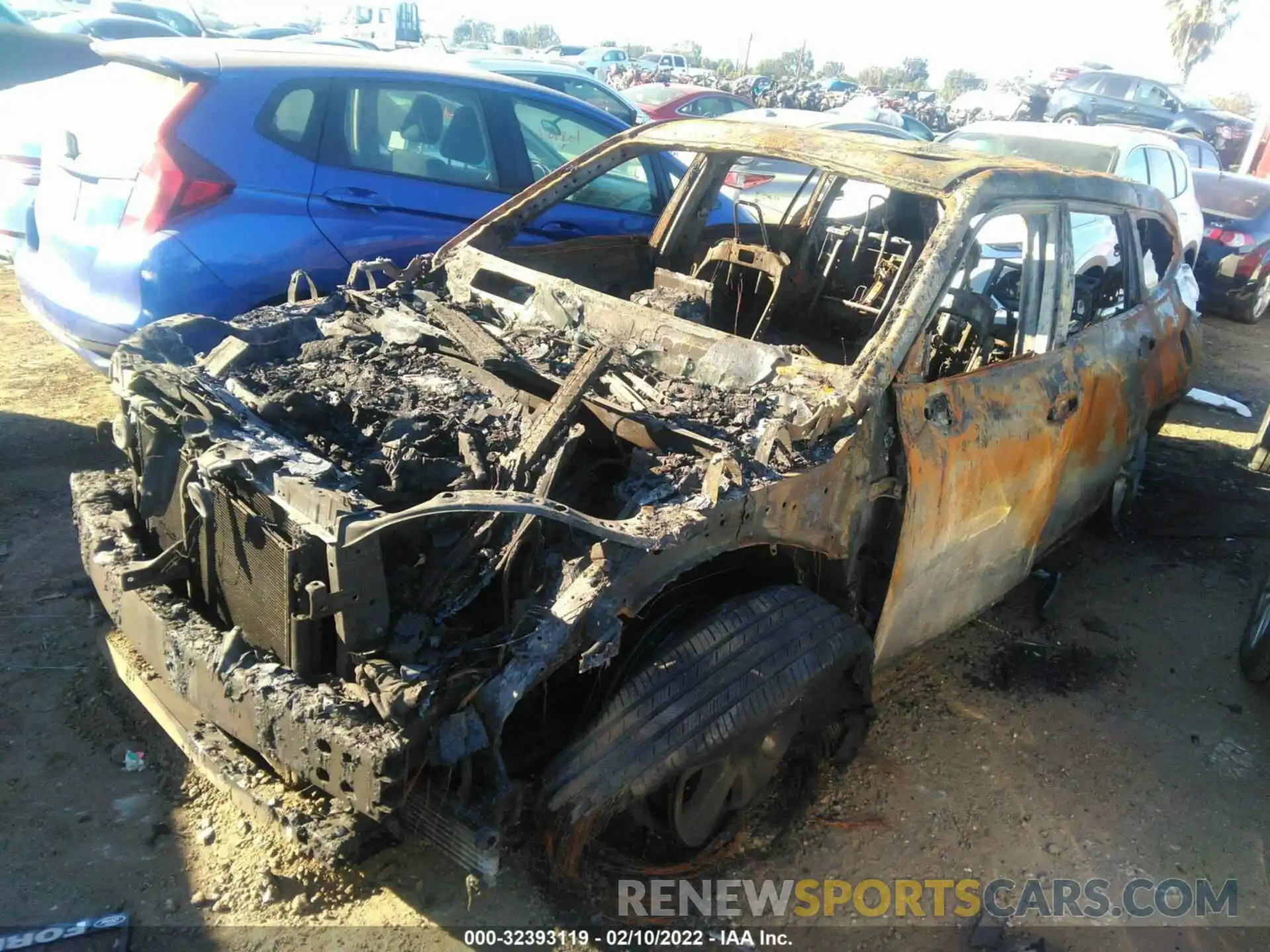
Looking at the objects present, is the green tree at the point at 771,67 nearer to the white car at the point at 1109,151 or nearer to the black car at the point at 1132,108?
the black car at the point at 1132,108

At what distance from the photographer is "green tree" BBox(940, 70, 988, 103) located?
143 feet

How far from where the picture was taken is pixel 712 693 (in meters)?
2.19

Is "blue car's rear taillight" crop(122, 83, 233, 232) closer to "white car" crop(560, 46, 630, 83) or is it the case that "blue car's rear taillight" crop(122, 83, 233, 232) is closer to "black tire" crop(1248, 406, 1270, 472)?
"black tire" crop(1248, 406, 1270, 472)

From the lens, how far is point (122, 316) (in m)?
3.88

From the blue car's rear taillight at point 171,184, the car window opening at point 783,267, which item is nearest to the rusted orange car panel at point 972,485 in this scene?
the car window opening at point 783,267

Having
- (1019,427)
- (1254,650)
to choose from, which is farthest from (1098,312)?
(1254,650)

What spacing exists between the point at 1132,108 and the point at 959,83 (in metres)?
31.6

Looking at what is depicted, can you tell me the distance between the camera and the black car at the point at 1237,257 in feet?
28.7

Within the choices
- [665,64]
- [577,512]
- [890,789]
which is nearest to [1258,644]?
[890,789]

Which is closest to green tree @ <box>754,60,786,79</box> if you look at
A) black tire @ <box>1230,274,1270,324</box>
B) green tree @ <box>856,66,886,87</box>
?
green tree @ <box>856,66,886,87</box>

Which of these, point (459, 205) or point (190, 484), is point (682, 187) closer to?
point (459, 205)

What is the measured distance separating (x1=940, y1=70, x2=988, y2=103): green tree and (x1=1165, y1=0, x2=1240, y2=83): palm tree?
914 cm

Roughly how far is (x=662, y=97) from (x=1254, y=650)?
36.8ft

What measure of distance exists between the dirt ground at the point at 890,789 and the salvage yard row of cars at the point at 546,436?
1.20ft
